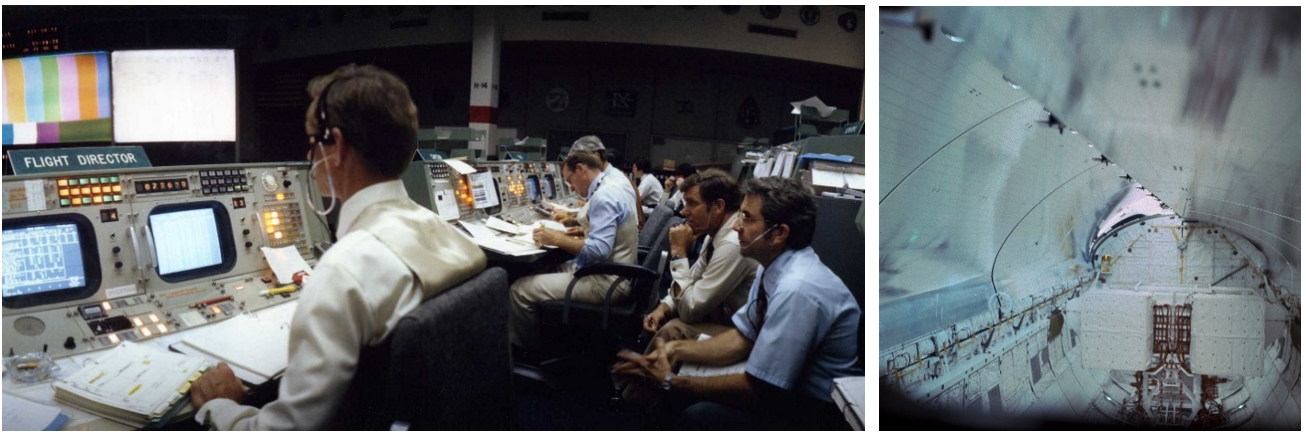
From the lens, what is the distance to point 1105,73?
1390 mm

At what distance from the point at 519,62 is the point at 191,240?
3.02 ft

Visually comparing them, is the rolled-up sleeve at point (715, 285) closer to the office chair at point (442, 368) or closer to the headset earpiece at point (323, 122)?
the office chair at point (442, 368)

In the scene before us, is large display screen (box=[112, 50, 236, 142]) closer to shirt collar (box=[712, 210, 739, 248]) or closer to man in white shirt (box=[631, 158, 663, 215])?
shirt collar (box=[712, 210, 739, 248])

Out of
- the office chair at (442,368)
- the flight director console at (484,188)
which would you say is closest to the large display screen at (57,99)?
the flight director console at (484,188)

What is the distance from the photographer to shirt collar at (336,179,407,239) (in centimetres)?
115

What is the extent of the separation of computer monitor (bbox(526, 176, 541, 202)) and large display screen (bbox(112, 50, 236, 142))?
2307 mm

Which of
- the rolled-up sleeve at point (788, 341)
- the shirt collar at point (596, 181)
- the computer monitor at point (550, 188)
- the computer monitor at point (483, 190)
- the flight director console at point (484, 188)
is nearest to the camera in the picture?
the rolled-up sleeve at point (788, 341)

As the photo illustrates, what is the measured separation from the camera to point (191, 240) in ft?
4.90

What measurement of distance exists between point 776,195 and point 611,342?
121 centimetres

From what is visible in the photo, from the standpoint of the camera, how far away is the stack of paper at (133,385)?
1.08 metres

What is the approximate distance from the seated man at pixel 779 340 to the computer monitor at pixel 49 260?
4.10 ft

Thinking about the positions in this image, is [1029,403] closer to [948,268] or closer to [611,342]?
[948,268]

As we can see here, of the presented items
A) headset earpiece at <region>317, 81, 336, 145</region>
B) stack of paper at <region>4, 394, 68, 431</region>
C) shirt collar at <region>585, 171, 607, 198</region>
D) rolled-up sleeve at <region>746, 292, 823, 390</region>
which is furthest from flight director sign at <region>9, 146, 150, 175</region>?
shirt collar at <region>585, 171, 607, 198</region>

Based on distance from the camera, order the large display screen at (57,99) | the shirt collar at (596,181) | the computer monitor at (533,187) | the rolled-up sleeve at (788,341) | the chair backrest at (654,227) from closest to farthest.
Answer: the large display screen at (57,99) → the rolled-up sleeve at (788,341) → the shirt collar at (596,181) → the chair backrest at (654,227) → the computer monitor at (533,187)
